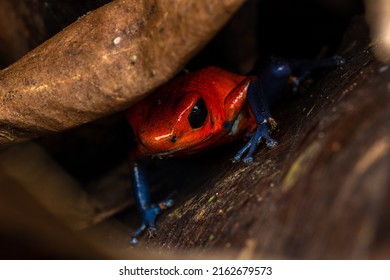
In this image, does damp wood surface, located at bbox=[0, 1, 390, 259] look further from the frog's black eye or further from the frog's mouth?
the frog's black eye

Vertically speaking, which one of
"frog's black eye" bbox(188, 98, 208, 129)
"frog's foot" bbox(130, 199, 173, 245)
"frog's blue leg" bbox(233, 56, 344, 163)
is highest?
"frog's black eye" bbox(188, 98, 208, 129)

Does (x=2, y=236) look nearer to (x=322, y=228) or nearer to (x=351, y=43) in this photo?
(x=322, y=228)

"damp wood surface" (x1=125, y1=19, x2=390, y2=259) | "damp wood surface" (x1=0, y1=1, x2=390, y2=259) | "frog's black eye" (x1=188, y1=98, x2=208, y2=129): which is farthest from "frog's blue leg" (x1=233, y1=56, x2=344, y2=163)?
"damp wood surface" (x1=125, y1=19, x2=390, y2=259)

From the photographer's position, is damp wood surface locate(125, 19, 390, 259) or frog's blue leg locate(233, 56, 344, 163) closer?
damp wood surface locate(125, 19, 390, 259)

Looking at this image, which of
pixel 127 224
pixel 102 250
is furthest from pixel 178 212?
pixel 127 224

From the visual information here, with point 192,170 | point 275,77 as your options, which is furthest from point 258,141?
point 192,170

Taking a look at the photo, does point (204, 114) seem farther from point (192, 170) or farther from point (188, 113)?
point (192, 170)

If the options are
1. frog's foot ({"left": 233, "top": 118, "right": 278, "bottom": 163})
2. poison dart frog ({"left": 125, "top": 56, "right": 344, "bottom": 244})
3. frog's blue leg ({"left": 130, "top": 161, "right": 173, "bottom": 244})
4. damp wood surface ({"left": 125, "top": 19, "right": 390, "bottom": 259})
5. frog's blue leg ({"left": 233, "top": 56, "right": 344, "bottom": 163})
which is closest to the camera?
damp wood surface ({"left": 125, "top": 19, "right": 390, "bottom": 259})
